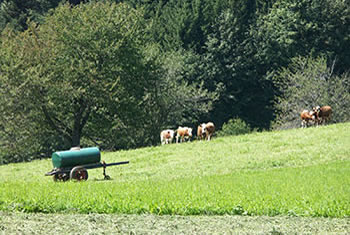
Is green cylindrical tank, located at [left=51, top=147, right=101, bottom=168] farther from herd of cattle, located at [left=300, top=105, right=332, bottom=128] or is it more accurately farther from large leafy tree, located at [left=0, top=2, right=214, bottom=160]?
large leafy tree, located at [left=0, top=2, right=214, bottom=160]

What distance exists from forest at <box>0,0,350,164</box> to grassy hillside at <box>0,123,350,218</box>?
37.4 feet

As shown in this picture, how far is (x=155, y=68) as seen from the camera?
5300 centimetres

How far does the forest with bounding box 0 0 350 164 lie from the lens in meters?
48.4

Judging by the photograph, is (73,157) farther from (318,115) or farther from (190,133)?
(318,115)

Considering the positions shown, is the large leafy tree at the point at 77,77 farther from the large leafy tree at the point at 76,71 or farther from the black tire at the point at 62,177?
the black tire at the point at 62,177

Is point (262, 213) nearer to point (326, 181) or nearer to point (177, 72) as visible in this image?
point (326, 181)

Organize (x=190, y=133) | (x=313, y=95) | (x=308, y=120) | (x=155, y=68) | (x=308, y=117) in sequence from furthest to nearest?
(x=313, y=95) < (x=155, y=68) < (x=190, y=133) < (x=308, y=120) < (x=308, y=117)

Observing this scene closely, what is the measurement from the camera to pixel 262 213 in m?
17.5

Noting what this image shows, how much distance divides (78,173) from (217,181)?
6.26 meters

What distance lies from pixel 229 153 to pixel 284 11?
4437 centimetres

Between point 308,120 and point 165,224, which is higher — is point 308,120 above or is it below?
below

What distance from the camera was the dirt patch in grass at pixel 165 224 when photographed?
50.5ft

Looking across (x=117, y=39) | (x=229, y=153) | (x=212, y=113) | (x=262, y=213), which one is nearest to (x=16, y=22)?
(x=212, y=113)

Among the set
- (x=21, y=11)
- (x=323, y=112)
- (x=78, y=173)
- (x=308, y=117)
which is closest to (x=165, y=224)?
(x=78, y=173)
